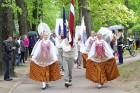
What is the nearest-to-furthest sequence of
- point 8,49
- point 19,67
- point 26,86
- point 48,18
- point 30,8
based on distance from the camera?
point 26,86 < point 8,49 < point 19,67 < point 30,8 < point 48,18

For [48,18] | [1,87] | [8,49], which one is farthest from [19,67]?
[48,18]

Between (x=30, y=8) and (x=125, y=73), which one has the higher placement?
(x=30, y=8)

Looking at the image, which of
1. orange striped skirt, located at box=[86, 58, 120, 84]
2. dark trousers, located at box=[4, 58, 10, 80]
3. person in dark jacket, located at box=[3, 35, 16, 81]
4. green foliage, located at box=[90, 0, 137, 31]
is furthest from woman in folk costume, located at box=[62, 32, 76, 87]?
green foliage, located at box=[90, 0, 137, 31]

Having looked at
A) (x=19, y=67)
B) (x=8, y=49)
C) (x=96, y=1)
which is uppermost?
(x=96, y=1)

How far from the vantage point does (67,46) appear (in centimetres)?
1602

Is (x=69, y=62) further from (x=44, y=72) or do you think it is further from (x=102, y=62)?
(x=102, y=62)

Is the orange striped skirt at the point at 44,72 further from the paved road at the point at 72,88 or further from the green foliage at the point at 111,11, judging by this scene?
the green foliage at the point at 111,11

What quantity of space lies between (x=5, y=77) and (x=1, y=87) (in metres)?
2.42

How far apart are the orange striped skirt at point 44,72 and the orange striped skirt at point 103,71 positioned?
1216 mm

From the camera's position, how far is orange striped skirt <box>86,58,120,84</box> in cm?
1545

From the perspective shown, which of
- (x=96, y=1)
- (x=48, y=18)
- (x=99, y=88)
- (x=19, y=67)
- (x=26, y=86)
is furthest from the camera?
(x=48, y=18)

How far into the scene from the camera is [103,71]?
15.5m

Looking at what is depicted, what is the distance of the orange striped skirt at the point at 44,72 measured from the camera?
51.6ft

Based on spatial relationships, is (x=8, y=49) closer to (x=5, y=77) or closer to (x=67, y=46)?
(x=5, y=77)
